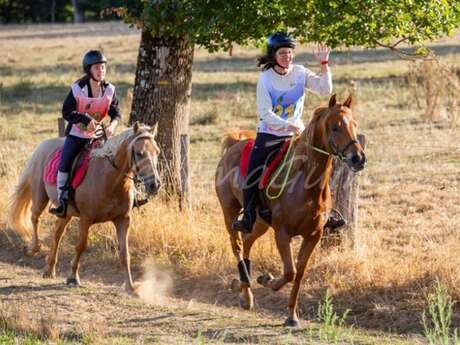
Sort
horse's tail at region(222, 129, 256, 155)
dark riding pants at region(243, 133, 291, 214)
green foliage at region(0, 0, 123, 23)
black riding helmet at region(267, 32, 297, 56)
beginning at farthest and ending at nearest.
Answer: green foliage at region(0, 0, 123, 23) < horse's tail at region(222, 129, 256, 155) < dark riding pants at region(243, 133, 291, 214) < black riding helmet at region(267, 32, 297, 56)

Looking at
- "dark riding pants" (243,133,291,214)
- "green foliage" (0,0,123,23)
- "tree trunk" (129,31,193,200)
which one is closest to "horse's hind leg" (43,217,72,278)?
"tree trunk" (129,31,193,200)

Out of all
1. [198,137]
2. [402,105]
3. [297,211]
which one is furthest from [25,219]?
[402,105]

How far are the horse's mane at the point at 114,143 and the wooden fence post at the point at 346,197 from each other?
2327mm

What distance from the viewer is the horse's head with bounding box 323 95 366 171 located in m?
8.17

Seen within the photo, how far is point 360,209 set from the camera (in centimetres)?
1346

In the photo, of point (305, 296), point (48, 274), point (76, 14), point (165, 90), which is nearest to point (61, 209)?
point (48, 274)

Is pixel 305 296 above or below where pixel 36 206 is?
below

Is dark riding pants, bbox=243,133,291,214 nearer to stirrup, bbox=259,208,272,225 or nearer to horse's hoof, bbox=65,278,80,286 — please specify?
stirrup, bbox=259,208,272,225

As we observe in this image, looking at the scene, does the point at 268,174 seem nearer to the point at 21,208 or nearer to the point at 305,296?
the point at 305,296

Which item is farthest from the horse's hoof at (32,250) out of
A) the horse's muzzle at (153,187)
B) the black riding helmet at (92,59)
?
the horse's muzzle at (153,187)

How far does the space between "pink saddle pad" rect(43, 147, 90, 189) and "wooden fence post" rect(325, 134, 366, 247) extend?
111 inches

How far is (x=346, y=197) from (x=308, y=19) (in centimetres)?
234

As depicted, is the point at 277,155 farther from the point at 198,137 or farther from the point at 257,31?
the point at 198,137

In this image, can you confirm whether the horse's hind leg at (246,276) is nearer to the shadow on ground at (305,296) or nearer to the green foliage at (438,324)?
the shadow on ground at (305,296)
